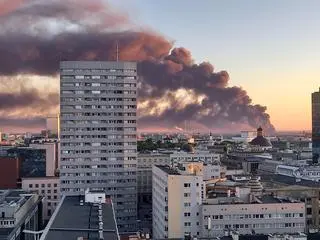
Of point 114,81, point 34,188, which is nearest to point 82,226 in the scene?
point 114,81

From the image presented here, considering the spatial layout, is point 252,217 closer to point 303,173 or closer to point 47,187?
point 303,173

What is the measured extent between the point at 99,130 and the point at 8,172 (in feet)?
117

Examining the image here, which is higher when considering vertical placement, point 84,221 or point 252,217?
point 84,221

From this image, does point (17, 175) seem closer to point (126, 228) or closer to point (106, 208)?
point (126, 228)

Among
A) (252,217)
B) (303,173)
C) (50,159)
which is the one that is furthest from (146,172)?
(252,217)

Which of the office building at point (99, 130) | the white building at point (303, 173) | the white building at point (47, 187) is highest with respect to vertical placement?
the office building at point (99, 130)

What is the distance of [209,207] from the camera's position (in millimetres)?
79688

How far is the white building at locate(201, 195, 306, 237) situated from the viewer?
3137 inches

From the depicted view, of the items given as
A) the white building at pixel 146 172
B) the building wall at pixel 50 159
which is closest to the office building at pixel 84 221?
the white building at pixel 146 172

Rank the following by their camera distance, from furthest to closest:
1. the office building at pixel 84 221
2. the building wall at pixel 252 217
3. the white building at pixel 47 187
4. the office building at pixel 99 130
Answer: the white building at pixel 47 187 → the office building at pixel 99 130 → the building wall at pixel 252 217 → the office building at pixel 84 221

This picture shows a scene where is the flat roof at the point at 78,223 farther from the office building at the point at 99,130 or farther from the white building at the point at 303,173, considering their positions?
the white building at the point at 303,173

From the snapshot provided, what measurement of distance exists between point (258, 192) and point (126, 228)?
29.1 meters

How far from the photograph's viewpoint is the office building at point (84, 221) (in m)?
61.2

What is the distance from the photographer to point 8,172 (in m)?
140
